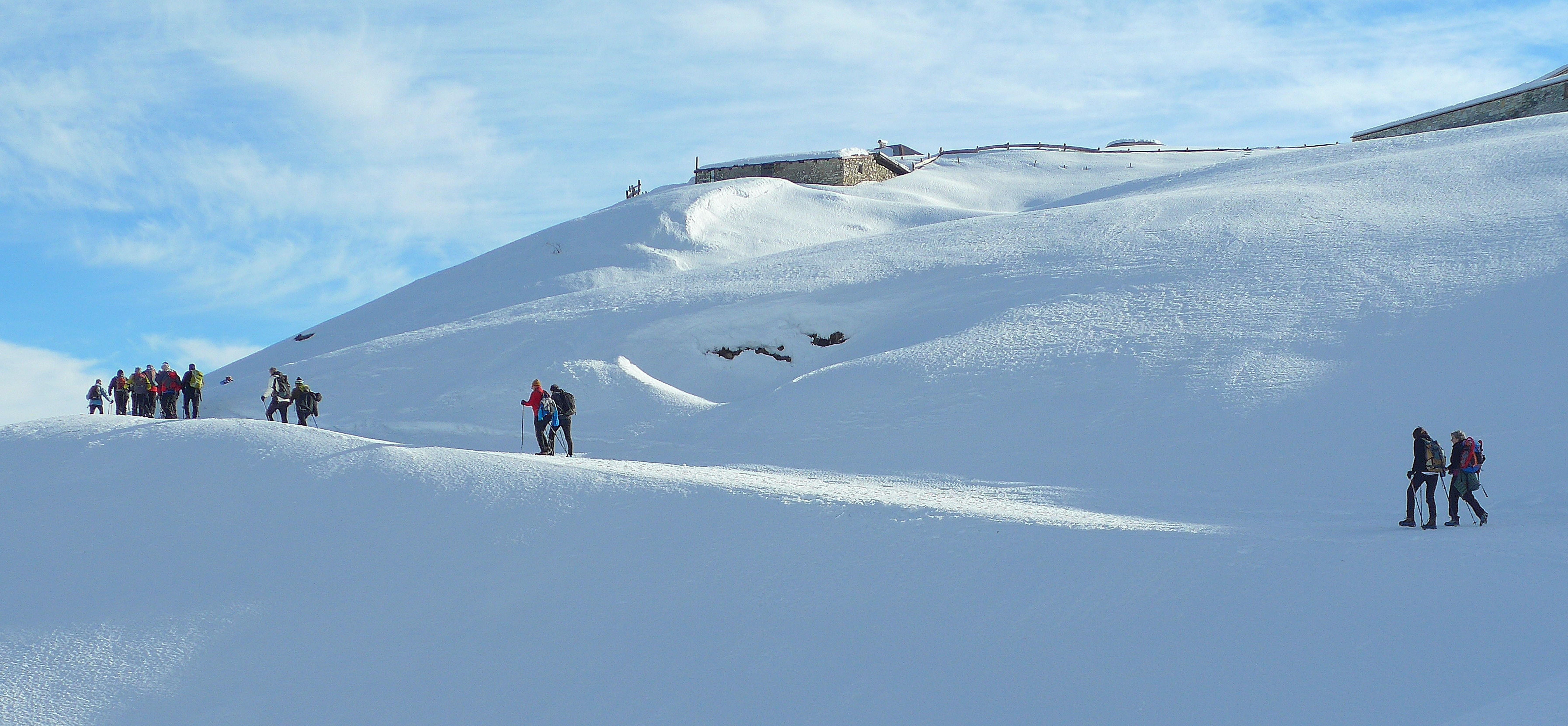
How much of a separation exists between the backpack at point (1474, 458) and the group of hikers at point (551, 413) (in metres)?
11.5

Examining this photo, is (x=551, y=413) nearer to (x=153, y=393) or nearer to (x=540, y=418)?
(x=540, y=418)

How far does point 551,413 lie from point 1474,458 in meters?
12.0

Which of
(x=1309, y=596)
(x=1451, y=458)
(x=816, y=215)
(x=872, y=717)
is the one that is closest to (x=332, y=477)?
(x=872, y=717)

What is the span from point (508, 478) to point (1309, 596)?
28.8ft

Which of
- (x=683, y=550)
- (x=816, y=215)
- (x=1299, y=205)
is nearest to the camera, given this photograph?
(x=683, y=550)

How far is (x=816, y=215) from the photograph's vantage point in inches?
1533

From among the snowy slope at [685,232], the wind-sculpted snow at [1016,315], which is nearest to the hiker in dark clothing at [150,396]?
the wind-sculpted snow at [1016,315]

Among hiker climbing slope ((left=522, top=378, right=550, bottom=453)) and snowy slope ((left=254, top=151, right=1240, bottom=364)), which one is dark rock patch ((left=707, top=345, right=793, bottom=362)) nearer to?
hiker climbing slope ((left=522, top=378, right=550, bottom=453))

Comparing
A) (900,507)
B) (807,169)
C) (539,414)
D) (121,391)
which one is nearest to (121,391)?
(121,391)

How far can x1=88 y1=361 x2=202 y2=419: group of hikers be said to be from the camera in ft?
62.6

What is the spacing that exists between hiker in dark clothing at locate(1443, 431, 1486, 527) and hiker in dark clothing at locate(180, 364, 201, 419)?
2074 cm

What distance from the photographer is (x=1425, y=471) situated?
37.1 ft

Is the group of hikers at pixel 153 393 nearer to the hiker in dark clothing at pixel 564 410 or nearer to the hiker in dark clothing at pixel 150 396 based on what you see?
the hiker in dark clothing at pixel 150 396

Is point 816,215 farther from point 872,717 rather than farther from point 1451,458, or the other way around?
point 872,717
